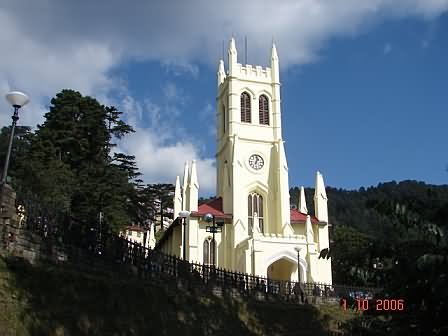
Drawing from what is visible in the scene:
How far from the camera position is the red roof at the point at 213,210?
43.0 m

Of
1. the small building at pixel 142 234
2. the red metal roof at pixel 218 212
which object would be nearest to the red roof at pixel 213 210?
the red metal roof at pixel 218 212

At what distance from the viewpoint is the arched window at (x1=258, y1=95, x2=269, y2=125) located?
49.1 meters

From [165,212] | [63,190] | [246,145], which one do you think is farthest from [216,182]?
[165,212]

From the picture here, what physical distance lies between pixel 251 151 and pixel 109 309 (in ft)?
109

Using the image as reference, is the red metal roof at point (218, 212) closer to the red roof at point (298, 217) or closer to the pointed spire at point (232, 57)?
the red roof at point (298, 217)

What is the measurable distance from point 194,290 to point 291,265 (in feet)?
76.3

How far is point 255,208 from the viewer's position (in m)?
45.4

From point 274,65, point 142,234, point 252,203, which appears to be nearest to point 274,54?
point 274,65

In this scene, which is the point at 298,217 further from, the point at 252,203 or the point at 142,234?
the point at 142,234

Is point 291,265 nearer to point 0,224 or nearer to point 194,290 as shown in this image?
point 194,290

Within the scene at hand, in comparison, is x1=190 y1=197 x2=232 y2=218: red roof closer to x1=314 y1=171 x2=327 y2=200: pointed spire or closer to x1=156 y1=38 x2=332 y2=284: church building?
x1=156 y1=38 x2=332 y2=284: church building

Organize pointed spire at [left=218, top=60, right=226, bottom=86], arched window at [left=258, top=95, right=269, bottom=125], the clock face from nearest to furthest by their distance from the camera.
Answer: the clock face, arched window at [left=258, top=95, right=269, bottom=125], pointed spire at [left=218, top=60, right=226, bottom=86]

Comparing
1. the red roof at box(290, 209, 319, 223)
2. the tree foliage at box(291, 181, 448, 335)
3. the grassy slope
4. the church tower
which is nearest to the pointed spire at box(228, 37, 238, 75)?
the church tower

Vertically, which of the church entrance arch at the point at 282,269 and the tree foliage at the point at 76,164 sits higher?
the tree foliage at the point at 76,164
